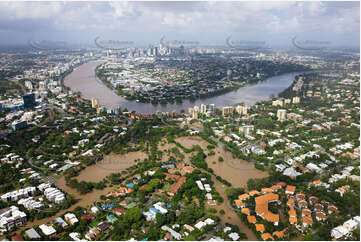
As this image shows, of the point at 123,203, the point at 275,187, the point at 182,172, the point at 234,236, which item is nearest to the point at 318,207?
the point at 275,187

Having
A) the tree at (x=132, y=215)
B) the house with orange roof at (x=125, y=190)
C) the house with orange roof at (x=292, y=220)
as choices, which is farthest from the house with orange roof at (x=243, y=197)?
the house with orange roof at (x=125, y=190)

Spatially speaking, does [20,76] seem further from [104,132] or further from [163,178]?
[163,178]

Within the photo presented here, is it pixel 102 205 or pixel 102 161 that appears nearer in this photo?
pixel 102 205

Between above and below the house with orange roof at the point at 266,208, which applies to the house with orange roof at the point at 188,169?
above

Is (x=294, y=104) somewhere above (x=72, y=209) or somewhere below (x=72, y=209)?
above

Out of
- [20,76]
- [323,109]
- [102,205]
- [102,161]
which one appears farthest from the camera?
[20,76]

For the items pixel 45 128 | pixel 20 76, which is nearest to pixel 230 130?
pixel 45 128

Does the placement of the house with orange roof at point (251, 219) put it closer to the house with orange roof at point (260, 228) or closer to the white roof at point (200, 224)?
the house with orange roof at point (260, 228)

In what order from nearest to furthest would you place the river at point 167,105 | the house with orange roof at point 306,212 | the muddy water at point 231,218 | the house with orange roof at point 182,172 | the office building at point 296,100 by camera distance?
the muddy water at point 231,218, the house with orange roof at point 306,212, the house with orange roof at point 182,172, the office building at point 296,100, the river at point 167,105

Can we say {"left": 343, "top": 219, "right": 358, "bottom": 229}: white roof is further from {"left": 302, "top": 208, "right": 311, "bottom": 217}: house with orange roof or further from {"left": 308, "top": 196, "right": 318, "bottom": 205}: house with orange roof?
{"left": 308, "top": 196, "right": 318, "bottom": 205}: house with orange roof
